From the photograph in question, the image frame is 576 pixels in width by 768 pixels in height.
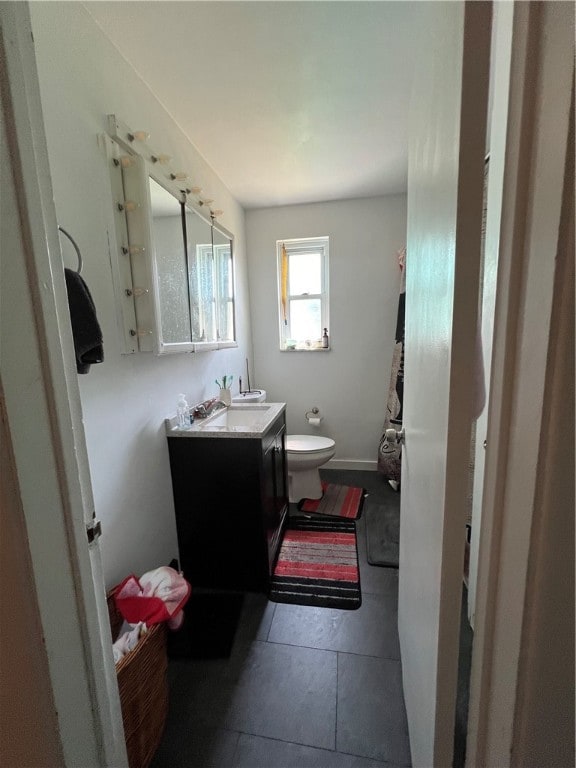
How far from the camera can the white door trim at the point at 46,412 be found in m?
0.49

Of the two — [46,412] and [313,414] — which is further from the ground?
[46,412]

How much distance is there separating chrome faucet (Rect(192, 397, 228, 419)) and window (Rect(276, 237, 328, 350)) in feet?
3.60

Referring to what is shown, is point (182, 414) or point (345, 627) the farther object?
point (182, 414)

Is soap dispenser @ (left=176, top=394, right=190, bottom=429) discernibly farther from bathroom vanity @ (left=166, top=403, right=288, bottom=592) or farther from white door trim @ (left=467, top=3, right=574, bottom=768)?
white door trim @ (left=467, top=3, right=574, bottom=768)

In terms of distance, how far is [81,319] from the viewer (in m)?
0.88

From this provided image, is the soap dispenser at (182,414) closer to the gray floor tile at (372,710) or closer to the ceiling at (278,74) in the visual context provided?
the gray floor tile at (372,710)

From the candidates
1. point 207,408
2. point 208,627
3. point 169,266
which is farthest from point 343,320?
point 208,627

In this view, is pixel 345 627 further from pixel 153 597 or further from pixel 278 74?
pixel 278 74

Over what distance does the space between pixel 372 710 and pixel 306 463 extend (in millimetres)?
1338

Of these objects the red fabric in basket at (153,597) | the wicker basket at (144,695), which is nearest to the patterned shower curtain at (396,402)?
the red fabric in basket at (153,597)

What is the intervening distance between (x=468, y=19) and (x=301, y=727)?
1.78 m

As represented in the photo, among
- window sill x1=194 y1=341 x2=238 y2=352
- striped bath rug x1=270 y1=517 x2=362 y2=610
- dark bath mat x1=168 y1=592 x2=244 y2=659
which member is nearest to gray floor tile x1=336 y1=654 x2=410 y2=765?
striped bath rug x1=270 y1=517 x2=362 y2=610

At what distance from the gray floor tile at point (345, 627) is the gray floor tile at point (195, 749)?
14.3 inches

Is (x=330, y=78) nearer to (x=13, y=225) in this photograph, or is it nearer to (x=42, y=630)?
(x=13, y=225)
